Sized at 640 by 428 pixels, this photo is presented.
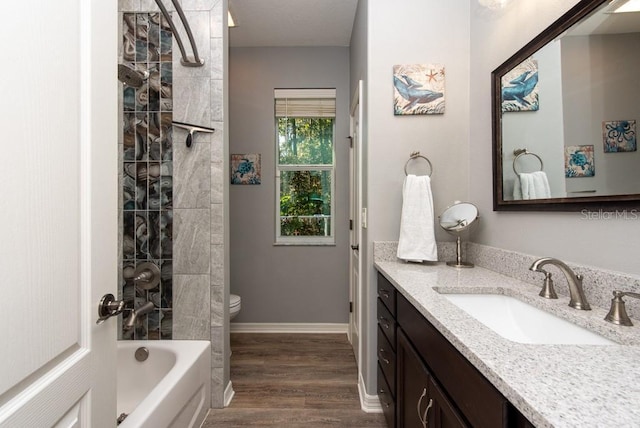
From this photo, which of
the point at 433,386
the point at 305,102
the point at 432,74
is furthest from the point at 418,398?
the point at 305,102

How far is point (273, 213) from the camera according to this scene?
306cm

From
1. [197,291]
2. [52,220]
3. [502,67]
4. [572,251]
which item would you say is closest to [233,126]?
[197,291]

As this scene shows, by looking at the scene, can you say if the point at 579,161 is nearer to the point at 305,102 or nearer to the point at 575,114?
the point at 575,114

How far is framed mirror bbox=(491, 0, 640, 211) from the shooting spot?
36.0 inches

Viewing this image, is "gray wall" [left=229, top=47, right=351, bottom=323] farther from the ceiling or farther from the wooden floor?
the wooden floor

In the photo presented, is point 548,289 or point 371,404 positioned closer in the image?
point 548,289

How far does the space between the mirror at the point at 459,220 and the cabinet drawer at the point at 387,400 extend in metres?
0.74

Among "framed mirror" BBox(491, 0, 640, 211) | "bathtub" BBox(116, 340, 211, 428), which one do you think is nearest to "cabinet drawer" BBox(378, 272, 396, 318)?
"framed mirror" BBox(491, 0, 640, 211)

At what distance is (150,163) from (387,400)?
1890 millimetres

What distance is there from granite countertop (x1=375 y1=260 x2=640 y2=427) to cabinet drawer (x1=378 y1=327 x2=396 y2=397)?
1.80ft

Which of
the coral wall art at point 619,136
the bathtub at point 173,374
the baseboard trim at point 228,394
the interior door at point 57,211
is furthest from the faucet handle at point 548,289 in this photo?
the baseboard trim at point 228,394

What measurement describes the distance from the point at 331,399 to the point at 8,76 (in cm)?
210

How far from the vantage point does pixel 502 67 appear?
59.3 inches

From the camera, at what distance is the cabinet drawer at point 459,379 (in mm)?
607
